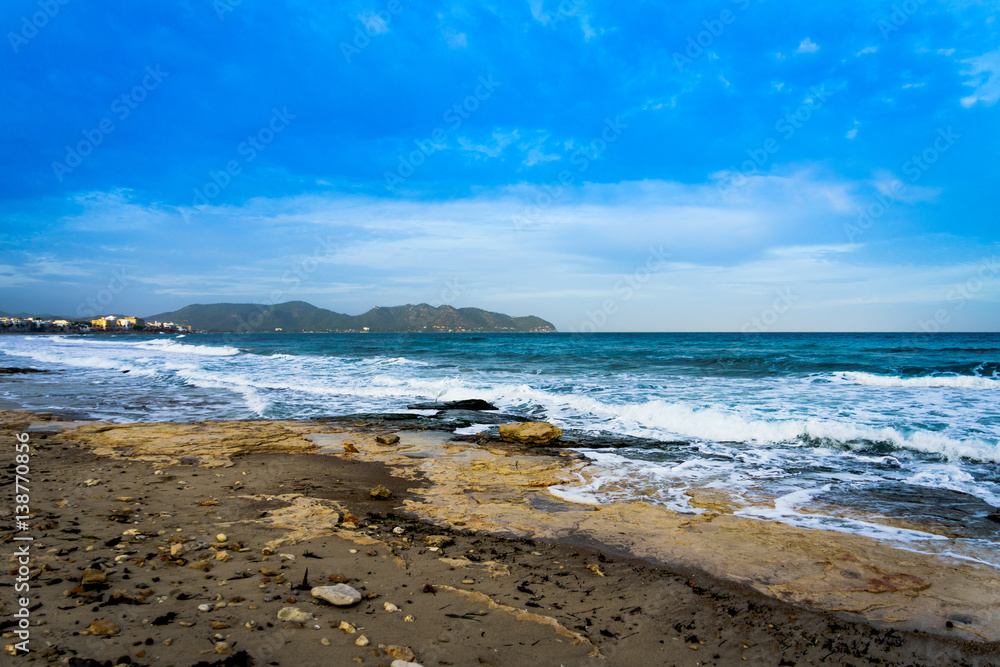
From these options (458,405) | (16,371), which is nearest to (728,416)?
(458,405)

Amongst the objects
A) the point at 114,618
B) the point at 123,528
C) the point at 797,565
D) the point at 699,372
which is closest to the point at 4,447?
the point at 123,528

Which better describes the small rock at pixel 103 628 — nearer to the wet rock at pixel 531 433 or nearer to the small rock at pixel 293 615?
the small rock at pixel 293 615

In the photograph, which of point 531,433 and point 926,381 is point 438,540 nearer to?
point 531,433

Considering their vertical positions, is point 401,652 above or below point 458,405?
above

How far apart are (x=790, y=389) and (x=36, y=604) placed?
61.7 feet

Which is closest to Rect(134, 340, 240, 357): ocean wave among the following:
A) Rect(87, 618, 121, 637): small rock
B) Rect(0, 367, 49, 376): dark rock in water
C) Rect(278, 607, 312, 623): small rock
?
Rect(0, 367, 49, 376): dark rock in water

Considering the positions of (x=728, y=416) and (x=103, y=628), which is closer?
(x=103, y=628)

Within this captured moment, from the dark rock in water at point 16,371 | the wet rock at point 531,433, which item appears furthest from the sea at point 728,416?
the dark rock in water at point 16,371

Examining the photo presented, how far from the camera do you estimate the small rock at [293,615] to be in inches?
126

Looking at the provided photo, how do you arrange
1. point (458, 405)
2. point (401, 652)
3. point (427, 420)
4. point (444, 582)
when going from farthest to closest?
point (458, 405) → point (427, 420) → point (444, 582) → point (401, 652)

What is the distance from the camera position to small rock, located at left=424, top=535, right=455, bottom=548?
4738mm

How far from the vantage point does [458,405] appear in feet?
49.6

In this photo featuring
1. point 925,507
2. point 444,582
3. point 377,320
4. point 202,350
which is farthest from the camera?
point 377,320

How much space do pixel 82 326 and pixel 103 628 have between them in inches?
7207
